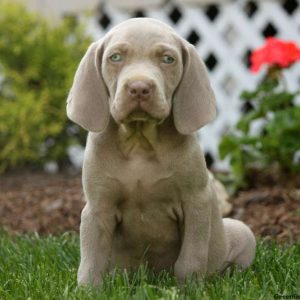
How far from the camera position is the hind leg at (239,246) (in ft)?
13.3

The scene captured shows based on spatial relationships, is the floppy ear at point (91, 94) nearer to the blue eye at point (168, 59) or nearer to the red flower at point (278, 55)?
the blue eye at point (168, 59)

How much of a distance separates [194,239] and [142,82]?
0.78 metres

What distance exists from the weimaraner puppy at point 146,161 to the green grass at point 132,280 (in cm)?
12

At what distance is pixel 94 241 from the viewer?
3.62 metres

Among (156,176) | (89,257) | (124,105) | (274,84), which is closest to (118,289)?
(89,257)

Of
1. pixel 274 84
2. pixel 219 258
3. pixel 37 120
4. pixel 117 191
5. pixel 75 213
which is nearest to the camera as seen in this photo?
pixel 117 191

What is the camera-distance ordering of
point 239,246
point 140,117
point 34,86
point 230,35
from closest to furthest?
point 140,117 → point 239,246 → point 34,86 → point 230,35

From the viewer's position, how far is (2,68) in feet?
27.2

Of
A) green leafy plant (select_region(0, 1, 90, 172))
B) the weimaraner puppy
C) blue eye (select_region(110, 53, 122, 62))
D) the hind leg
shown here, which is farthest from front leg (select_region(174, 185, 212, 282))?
green leafy plant (select_region(0, 1, 90, 172))

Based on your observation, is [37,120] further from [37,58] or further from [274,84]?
[274,84]

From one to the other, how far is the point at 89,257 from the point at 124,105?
73 centimetres

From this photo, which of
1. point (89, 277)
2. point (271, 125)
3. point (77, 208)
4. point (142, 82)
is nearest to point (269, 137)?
point (271, 125)

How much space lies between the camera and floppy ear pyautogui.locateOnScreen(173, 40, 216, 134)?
11.8 ft

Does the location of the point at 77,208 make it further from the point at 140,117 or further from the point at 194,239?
the point at 140,117
